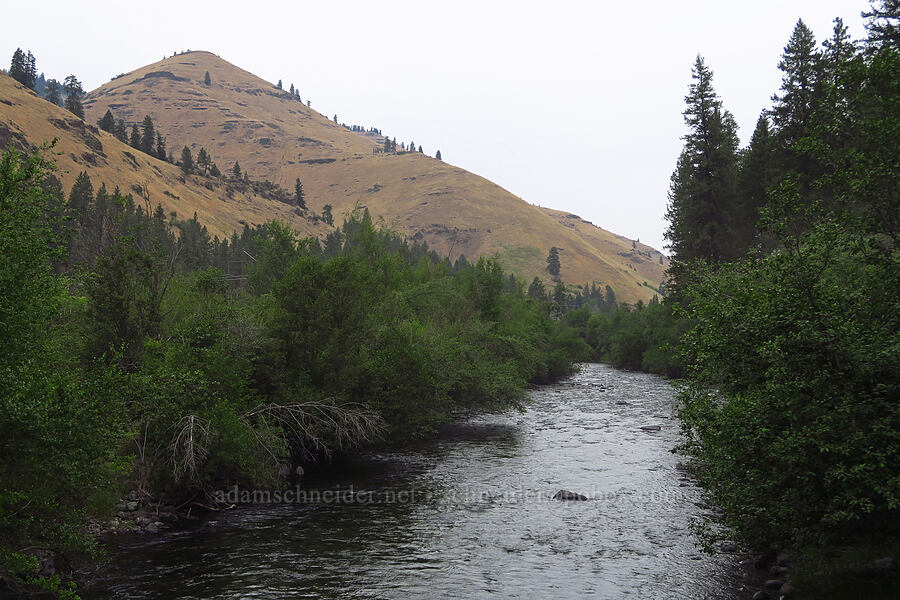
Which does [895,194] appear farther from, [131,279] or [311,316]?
[131,279]

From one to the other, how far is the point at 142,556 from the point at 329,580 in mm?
5529

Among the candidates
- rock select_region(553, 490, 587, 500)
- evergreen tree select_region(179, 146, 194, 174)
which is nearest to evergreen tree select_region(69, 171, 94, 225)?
evergreen tree select_region(179, 146, 194, 174)

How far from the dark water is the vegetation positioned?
2.18m

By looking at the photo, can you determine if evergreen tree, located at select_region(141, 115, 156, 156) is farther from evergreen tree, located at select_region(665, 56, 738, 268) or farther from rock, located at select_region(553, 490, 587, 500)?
rock, located at select_region(553, 490, 587, 500)

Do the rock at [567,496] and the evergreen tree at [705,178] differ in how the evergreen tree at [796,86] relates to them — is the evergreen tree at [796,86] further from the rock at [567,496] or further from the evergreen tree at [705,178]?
the rock at [567,496]

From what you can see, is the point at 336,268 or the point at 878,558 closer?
the point at 878,558

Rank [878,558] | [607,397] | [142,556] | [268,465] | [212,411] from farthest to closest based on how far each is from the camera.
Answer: [607,397], [268,465], [212,411], [142,556], [878,558]

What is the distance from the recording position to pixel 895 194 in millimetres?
13461

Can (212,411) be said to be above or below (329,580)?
above

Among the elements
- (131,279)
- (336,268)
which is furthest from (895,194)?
(131,279)

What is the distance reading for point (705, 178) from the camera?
5416cm

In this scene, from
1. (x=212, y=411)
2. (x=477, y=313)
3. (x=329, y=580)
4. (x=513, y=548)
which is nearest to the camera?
(x=329, y=580)

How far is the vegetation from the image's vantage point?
12.2 m

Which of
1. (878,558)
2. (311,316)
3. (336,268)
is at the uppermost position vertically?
(336,268)
